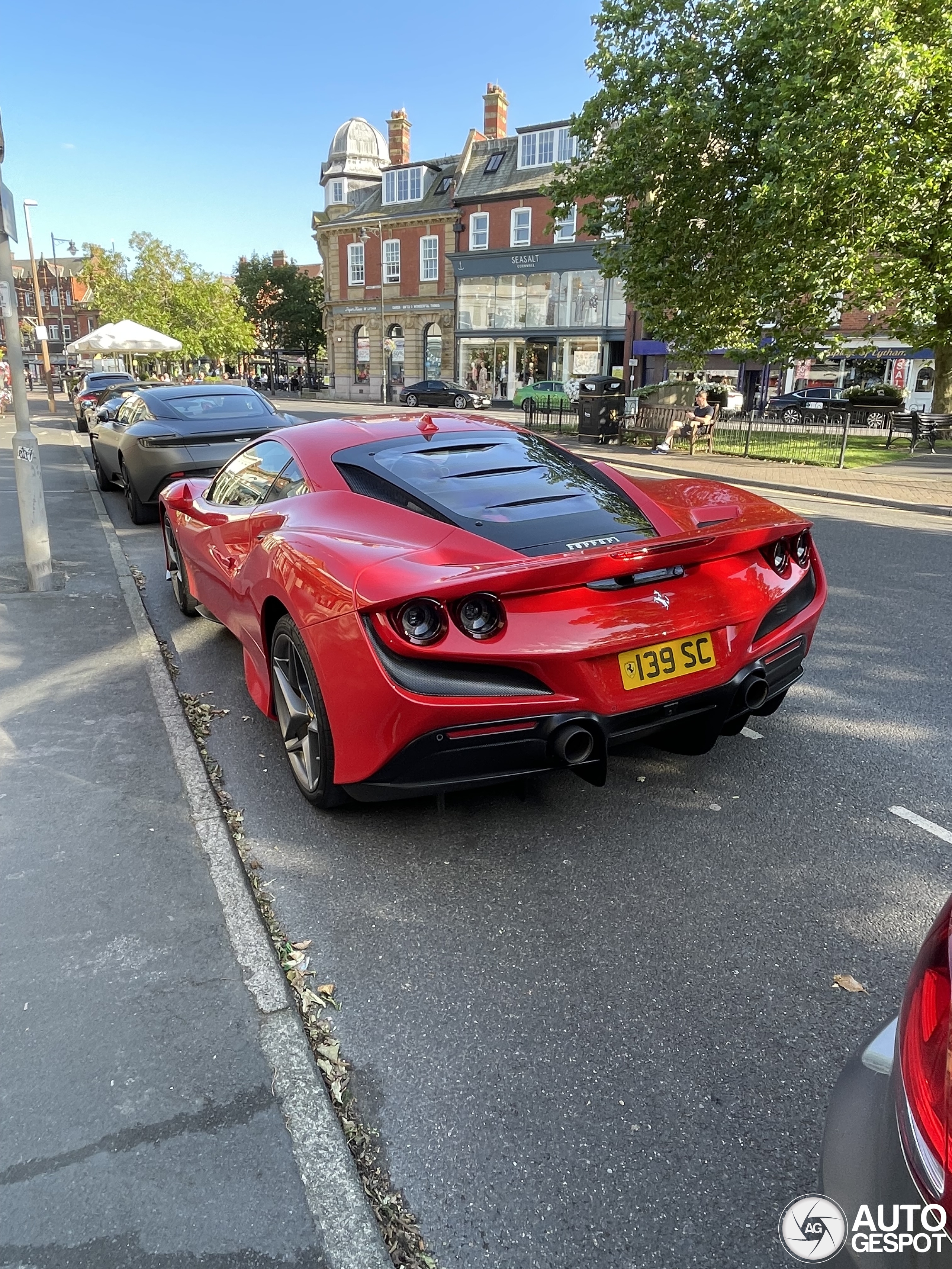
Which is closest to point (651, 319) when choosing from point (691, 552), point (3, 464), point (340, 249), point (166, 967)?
point (3, 464)

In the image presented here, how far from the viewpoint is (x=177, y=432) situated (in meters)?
9.02

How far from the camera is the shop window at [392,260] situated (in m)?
49.9

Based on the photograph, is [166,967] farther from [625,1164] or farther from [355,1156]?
[625,1164]

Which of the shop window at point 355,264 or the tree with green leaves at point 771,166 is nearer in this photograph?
the tree with green leaves at point 771,166

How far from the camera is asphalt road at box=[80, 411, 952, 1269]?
1.82 m

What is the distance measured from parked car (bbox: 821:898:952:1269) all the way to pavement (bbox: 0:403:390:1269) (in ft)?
3.12

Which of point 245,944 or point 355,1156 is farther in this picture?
point 245,944

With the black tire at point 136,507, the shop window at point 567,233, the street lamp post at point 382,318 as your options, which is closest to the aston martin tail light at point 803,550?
the black tire at point 136,507

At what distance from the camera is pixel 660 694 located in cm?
286

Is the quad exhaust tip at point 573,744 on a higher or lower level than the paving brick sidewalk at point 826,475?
higher

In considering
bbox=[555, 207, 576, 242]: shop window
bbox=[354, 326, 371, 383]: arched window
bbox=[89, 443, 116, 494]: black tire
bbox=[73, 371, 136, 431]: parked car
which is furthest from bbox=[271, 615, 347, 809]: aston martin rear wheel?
bbox=[354, 326, 371, 383]: arched window

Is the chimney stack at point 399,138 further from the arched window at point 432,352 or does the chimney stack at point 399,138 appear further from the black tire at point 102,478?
the black tire at point 102,478

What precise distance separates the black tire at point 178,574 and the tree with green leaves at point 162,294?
37.1 metres

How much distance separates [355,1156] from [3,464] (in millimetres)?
15614
